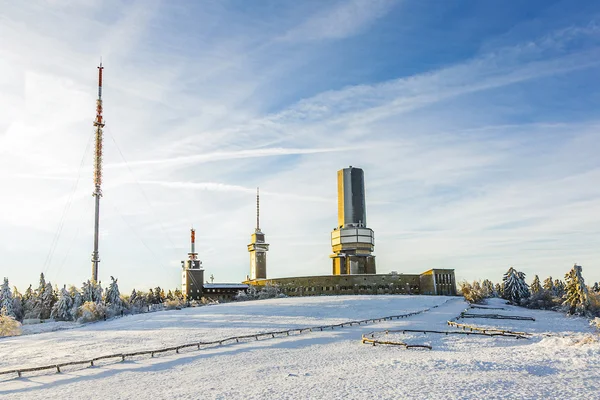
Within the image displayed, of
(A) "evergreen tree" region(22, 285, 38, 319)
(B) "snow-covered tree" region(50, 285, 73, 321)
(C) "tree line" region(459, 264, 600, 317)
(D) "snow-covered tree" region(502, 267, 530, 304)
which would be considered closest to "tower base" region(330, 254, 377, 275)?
(C) "tree line" region(459, 264, 600, 317)

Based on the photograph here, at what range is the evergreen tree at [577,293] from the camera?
56.2 metres

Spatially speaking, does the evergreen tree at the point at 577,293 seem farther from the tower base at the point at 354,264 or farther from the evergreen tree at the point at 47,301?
the evergreen tree at the point at 47,301

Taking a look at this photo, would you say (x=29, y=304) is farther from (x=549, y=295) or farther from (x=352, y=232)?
(x=549, y=295)

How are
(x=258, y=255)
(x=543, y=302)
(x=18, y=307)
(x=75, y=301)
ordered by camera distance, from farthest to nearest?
(x=258, y=255)
(x=18, y=307)
(x=543, y=302)
(x=75, y=301)

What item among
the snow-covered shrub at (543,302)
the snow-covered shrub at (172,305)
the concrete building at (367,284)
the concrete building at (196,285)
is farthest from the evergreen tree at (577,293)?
the concrete building at (196,285)

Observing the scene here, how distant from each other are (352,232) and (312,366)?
65.3 m

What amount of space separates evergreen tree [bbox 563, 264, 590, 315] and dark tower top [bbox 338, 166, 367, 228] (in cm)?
3882

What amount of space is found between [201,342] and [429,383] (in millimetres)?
17076

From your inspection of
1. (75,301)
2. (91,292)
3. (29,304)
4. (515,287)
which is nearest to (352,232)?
(515,287)

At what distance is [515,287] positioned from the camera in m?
80.4

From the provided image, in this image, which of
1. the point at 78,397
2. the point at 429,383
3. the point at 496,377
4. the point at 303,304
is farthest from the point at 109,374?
the point at 303,304

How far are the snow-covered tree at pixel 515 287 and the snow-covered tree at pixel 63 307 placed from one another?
210 feet

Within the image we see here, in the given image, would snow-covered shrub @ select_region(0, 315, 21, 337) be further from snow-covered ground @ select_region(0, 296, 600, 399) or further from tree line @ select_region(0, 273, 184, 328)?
tree line @ select_region(0, 273, 184, 328)

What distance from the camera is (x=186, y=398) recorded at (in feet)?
67.7
